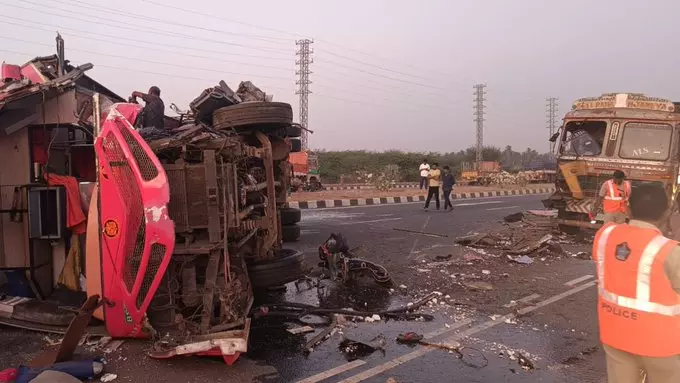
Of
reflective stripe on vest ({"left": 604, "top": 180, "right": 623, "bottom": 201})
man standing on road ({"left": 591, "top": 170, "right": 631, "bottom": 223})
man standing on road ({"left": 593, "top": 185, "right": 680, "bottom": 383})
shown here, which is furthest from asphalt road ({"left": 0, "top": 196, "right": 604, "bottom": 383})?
man standing on road ({"left": 593, "top": 185, "right": 680, "bottom": 383})

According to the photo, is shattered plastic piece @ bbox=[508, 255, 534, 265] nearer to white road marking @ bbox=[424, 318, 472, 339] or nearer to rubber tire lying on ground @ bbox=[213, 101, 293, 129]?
white road marking @ bbox=[424, 318, 472, 339]

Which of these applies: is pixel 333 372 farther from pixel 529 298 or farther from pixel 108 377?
pixel 529 298

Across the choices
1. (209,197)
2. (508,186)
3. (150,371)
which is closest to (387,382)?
(150,371)

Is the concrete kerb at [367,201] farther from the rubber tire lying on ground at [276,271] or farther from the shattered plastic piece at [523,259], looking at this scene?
the rubber tire lying on ground at [276,271]

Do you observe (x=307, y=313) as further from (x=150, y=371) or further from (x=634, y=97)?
(x=634, y=97)

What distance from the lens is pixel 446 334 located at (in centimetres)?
473

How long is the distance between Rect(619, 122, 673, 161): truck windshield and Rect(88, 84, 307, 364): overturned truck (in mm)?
8193

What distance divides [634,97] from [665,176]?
1.73 metres

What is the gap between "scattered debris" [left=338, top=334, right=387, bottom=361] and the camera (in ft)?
13.7

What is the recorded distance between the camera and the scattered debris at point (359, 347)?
13.7 feet

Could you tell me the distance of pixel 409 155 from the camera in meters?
50.2

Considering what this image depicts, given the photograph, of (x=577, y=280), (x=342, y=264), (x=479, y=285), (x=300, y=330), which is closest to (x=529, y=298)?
(x=479, y=285)

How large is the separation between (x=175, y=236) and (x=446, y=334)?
2.53 metres

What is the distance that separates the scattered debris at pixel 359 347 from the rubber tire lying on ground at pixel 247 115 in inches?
85.7
